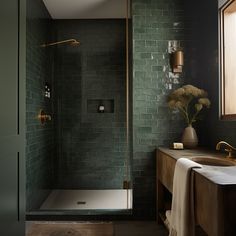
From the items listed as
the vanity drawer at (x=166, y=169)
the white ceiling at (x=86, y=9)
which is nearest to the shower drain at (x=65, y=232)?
the vanity drawer at (x=166, y=169)

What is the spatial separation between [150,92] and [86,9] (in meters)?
1.60

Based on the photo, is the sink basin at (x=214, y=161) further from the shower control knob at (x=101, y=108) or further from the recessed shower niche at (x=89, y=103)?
the shower control knob at (x=101, y=108)

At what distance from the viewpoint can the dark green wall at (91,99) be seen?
3949 mm

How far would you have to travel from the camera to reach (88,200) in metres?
3.53

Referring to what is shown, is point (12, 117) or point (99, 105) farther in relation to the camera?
point (99, 105)

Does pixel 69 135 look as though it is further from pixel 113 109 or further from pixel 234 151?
pixel 234 151

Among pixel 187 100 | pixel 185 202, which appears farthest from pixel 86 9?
pixel 185 202

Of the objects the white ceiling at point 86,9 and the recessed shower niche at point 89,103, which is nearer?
the white ceiling at point 86,9

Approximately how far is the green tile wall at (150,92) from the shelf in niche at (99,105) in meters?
1.17

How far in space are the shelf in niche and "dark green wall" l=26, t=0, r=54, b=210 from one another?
1.95 feet

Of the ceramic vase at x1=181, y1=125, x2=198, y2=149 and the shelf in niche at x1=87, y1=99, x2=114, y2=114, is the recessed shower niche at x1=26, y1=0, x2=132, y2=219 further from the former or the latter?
the ceramic vase at x1=181, y1=125, x2=198, y2=149

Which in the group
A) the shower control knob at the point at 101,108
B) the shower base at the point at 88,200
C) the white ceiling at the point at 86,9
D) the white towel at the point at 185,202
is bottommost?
the shower base at the point at 88,200

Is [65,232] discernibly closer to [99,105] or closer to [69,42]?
[99,105]

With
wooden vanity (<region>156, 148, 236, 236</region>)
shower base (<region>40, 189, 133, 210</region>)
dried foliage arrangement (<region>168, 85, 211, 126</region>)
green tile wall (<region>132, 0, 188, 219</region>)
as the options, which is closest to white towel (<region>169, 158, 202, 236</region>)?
wooden vanity (<region>156, 148, 236, 236</region>)
